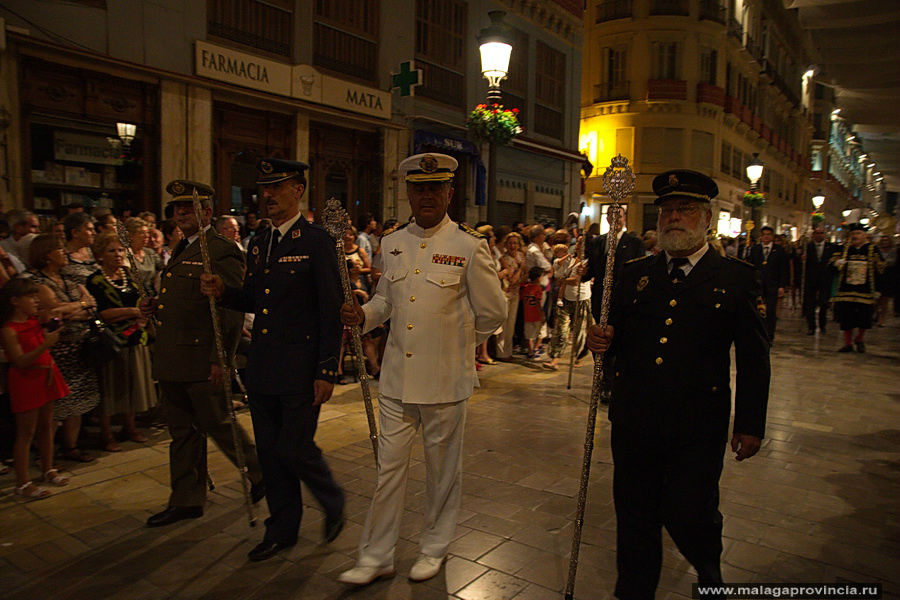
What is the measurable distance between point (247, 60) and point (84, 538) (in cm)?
1001

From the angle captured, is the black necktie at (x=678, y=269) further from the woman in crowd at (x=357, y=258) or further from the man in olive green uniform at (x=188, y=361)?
the woman in crowd at (x=357, y=258)

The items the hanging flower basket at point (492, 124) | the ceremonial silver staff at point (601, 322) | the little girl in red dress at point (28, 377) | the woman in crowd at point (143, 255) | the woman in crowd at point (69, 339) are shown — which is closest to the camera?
the ceremonial silver staff at point (601, 322)

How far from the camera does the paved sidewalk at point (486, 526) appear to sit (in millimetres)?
3752

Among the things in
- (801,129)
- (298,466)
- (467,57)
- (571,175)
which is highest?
(801,129)

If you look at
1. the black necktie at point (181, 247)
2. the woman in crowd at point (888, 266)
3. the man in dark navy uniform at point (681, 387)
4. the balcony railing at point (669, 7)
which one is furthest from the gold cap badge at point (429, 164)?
the balcony railing at point (669, 7)

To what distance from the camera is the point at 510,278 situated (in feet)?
35.0

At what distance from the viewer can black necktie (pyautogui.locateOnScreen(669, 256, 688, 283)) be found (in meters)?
3.22

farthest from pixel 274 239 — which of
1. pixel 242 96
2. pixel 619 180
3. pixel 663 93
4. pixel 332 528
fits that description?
pixel 663 93

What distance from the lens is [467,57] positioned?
1786cm

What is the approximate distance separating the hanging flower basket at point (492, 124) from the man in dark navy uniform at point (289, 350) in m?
6.68

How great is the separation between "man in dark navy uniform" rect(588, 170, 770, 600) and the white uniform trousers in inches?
38.2

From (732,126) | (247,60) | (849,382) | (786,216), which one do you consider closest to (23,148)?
(247,60)

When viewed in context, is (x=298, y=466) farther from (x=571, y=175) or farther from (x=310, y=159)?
(x=571, y=175)

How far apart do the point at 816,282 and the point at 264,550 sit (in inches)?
572
